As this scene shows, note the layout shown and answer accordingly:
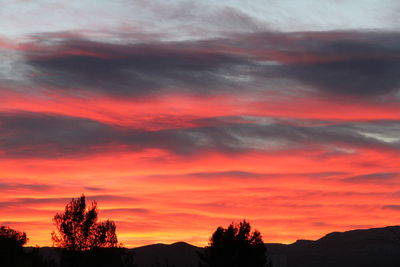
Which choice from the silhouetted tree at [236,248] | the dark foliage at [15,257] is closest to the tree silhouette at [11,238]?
the dark foliage at [15,257]

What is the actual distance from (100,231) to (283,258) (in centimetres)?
2903

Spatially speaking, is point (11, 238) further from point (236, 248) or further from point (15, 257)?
point (236, 248)

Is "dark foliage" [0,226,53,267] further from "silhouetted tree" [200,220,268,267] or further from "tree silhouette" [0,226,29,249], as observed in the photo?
"silhouetted tree" [200,220,268,267]

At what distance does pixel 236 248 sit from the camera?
306 ft

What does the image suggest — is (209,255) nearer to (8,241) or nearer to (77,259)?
(77,259)

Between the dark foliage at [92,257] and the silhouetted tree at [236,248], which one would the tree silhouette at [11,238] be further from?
the silhouetted tree at [236,248]

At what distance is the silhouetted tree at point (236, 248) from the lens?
3561 inches

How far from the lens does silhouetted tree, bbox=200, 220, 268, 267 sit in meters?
90.4

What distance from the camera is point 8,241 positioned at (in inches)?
4336

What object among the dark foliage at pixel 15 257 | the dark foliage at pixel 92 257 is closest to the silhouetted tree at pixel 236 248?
the dark foliage at pixel 92 257

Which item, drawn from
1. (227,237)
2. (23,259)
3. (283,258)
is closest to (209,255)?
(227,237)

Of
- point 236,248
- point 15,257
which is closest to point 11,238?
point 15,257

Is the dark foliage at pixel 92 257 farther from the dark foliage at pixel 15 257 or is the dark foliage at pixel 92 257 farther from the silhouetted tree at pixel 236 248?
the silhouetted tree at pixel 236 248

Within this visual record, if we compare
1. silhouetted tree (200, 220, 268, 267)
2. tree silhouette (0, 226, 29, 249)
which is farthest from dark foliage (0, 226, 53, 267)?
silhouetted tree (200, 220, 268, 267)
